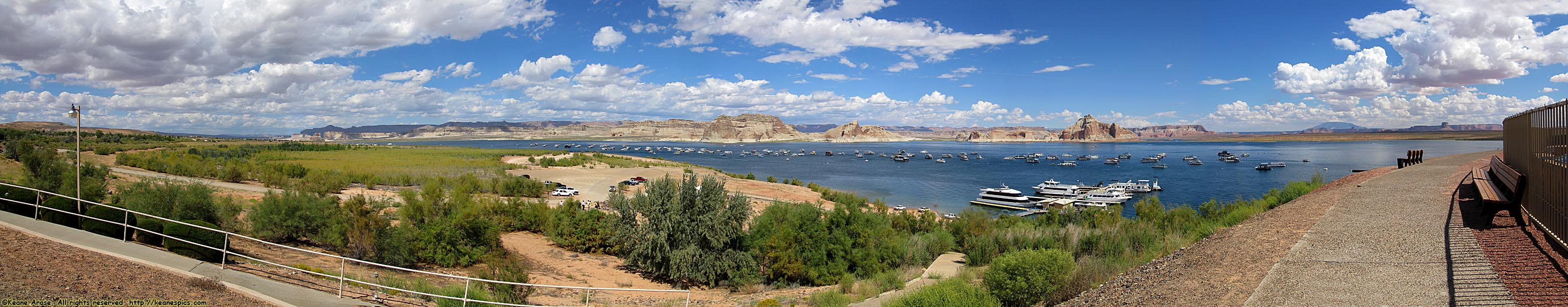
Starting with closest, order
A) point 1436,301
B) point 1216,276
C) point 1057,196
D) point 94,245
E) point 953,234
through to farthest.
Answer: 1. point 1436,301
2. point 1216,276
3. point 94,245
4. point 953,234
5. point 1057,196

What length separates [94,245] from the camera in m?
10.7

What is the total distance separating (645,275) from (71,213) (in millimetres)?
→ 10956

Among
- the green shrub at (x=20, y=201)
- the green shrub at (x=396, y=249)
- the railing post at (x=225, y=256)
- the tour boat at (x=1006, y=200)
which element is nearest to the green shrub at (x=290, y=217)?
the green shrub at (x=396, y=249)

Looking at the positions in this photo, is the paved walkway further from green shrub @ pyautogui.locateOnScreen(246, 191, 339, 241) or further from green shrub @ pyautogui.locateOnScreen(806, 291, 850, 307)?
green shrub @ pyautogui.locateOnScreen(246, 191, 339, 241)

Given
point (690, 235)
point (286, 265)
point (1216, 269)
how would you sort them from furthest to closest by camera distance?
1. point (690, 235)
2. point (286, 265)
3. point (1216, 269)

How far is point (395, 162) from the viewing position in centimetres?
5484

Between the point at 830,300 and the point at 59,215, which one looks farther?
the point at 59,215

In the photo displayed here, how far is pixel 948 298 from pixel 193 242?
12301 mm

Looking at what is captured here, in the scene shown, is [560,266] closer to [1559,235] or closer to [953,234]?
[953,234]

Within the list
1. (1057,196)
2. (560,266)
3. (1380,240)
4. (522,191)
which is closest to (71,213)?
(560,266)

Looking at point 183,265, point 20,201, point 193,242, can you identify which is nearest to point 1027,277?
point 183,265

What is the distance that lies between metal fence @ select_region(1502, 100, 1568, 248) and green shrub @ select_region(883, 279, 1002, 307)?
19.4 ft

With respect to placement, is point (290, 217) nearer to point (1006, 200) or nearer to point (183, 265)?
point (183, 265)

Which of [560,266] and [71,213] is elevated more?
[71,213]
